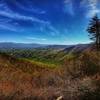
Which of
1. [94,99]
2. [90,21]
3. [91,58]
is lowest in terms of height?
[94,99]

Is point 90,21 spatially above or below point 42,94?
above

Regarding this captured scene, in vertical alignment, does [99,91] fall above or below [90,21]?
below

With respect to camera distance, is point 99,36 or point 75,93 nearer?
point 75,93

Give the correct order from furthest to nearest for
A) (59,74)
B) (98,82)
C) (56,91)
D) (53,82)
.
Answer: (59,74) → (53,82) → (98,82) → (56,91)

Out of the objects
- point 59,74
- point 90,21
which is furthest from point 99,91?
point 90,21

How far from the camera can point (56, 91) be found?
1055 centimetres

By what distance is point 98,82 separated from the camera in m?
11.3

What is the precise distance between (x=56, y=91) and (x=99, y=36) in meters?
39.8

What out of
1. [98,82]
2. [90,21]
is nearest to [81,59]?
[98,82]

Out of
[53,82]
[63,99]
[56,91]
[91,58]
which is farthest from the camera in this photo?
[91,58]

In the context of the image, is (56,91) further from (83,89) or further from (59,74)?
(59,74)

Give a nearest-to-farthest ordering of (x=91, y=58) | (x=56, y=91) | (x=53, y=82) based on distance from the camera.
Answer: (x=56, y=91), (x=53, y=82), (x=91, y=58)

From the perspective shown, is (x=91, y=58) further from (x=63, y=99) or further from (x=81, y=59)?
(x=63, y=99)

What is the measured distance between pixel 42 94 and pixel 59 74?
5.28 meters
